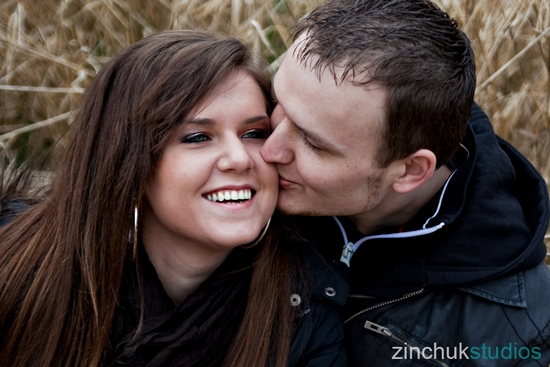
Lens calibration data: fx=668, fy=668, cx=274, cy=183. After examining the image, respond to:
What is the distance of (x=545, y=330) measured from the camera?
2.16 metres

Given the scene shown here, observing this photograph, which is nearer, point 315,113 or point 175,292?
point 315,113

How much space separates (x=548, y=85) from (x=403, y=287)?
4.59ft

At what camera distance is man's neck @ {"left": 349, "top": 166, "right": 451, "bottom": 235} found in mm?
2250

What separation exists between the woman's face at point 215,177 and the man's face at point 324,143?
0.37 feet

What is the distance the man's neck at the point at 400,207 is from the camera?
225 cm

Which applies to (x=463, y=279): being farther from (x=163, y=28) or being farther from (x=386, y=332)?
(x=163, y=28)

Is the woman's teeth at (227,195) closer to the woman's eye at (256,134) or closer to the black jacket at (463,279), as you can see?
the woman's eye at (256,134)

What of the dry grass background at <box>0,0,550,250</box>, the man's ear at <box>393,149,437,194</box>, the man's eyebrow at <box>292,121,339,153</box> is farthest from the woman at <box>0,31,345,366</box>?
the dry grass background at <box>0,0,550,250</box>

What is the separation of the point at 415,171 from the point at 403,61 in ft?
1.25

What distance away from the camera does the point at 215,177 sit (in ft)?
6.25

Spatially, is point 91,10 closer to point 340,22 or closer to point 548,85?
point 340,22

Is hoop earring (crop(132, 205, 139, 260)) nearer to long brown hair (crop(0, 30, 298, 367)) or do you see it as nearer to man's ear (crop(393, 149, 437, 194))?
long brown hair (crop(0, 30, 298, 367))

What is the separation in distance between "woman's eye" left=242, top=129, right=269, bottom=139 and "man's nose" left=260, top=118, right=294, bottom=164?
0.20 feet

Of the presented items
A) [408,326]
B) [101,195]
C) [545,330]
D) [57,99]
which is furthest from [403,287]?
[57,99]
